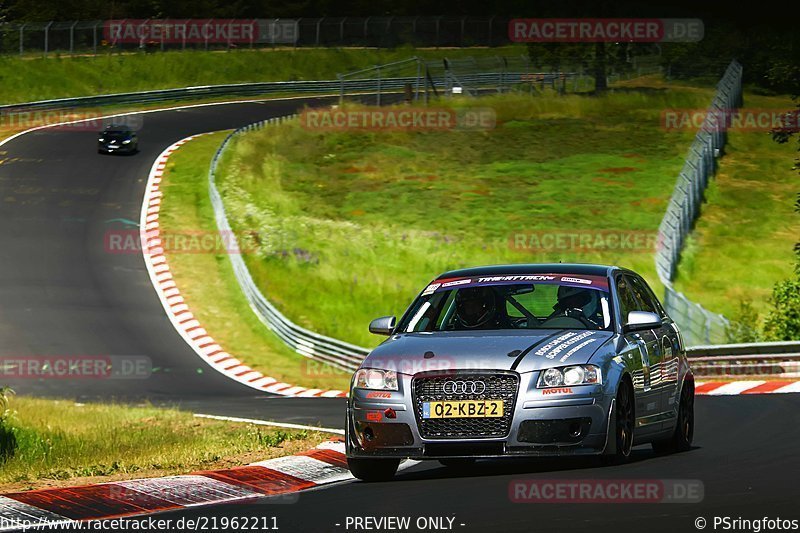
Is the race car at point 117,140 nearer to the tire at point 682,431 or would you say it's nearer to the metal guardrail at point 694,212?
the metal guardrail at point 694,212

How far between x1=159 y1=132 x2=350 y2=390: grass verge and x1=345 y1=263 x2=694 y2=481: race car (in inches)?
655

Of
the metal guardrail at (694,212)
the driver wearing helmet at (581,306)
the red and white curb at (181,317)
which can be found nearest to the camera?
the driver wearing helmet at (581,306)

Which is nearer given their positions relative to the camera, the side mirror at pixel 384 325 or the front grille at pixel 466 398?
the front grille at pixel 466 398

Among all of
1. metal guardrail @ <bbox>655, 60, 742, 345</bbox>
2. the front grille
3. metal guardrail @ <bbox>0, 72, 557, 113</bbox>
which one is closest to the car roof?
the front grille

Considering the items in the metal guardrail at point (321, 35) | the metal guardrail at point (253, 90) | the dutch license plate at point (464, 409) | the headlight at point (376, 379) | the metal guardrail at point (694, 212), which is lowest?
the metal guardrail at point (694, 212)

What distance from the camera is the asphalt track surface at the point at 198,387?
953cm

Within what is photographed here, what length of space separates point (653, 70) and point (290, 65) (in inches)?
768

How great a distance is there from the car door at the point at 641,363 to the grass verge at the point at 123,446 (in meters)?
3.33

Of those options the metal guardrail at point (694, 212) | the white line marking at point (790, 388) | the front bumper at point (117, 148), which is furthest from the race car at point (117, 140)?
the white line marking at point (790, 388)

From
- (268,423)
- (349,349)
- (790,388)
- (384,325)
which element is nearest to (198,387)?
(349,349)

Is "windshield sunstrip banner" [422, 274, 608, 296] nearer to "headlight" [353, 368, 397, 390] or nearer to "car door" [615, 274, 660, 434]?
"car door" [615, 274, 660, 434]

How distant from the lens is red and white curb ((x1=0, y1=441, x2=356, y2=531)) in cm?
1001

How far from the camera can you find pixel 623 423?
1168cm

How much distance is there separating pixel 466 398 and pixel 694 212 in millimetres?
38084
